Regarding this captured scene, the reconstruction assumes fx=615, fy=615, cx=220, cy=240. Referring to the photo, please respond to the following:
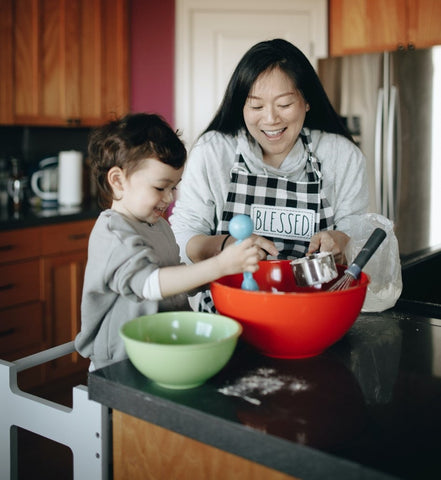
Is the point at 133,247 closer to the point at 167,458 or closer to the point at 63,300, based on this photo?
the point at 167,458

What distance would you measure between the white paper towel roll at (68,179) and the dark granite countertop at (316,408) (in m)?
2.66

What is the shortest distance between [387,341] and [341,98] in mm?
2479

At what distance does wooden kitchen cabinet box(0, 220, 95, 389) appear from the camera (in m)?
2.90

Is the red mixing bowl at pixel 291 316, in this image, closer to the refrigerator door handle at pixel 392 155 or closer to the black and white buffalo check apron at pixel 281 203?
the black and white buffalo check apron at pixel 281 203

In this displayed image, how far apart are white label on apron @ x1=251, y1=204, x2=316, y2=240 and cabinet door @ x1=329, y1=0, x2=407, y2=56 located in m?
2.14

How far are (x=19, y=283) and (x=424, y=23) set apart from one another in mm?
2485

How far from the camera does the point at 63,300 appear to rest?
3.21 m

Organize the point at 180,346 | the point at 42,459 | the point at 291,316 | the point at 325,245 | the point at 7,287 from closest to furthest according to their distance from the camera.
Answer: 1. the point at 180,346
2. the point at 291,316
3. the point at 325,245
4. the point at 42,459
5. the point at 7,287

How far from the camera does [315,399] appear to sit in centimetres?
87

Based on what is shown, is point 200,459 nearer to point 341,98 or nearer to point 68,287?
point 68,287

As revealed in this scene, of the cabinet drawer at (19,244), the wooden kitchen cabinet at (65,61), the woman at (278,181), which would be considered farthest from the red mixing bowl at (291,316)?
the wooden kitchen cabinet at (65,61)

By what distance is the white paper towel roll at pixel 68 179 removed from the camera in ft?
11.6

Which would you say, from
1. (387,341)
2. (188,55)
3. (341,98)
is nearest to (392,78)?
(341,98)

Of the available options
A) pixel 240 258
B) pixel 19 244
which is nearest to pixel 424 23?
pixel 19 244
